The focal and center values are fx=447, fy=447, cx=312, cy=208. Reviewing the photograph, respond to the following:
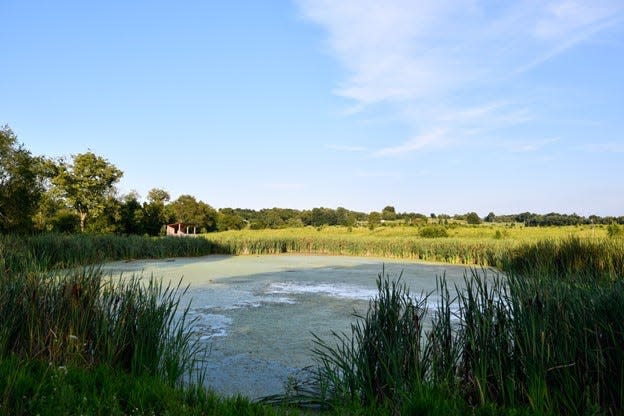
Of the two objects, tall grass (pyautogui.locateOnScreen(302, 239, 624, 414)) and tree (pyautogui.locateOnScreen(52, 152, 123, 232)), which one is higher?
tree (pyautogui.locateOnScreen(52, 152, 123, 232))

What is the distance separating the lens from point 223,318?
4.92 m

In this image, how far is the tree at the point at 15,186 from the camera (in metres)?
10.8

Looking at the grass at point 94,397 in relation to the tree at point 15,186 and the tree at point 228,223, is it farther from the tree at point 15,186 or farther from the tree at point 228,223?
the tree at point 228,223

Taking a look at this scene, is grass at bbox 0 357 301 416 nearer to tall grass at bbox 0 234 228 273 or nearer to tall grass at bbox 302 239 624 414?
tall grass at bbox 302 239 624 414

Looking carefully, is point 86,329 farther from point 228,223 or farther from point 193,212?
point 228,223

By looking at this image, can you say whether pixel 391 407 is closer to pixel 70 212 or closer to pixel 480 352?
pixel 480 352

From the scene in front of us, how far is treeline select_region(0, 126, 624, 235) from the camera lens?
1097 cm

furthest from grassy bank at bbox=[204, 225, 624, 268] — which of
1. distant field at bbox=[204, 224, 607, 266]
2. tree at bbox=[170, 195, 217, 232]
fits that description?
tree at bbox=[170, 195, 217, 232]

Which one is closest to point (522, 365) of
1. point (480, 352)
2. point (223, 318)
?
point (480, 352)

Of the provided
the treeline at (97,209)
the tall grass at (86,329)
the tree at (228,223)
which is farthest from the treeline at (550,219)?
the tall grass at (86,329)

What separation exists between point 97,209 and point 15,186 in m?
15.8

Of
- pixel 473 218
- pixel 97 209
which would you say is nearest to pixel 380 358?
pixel 97 209

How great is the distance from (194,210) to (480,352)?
3633 cm

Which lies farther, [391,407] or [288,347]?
[288,347]
